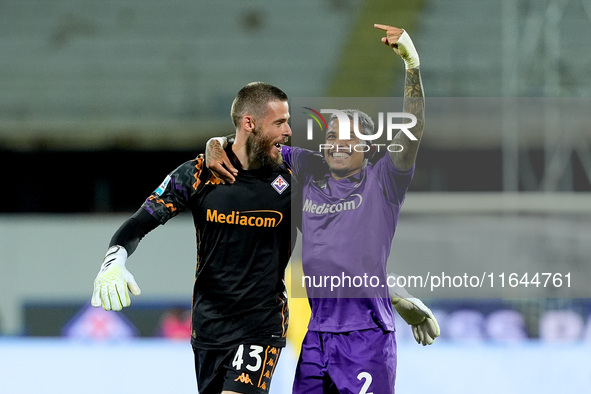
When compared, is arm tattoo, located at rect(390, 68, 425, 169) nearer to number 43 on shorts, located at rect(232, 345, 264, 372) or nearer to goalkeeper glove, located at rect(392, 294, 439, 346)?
goalkeeper glove, located at rect(392, 294, 439, 346)

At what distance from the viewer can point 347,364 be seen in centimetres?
367

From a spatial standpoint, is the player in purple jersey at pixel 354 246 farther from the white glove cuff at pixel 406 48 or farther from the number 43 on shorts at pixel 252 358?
the number 43 on shorts at pixel 252 358

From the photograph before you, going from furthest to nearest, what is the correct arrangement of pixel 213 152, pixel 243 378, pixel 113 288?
pixel 213 152
pixel 243 378
pixel 113 288

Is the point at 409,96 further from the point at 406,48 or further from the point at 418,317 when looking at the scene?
the point at 418,317

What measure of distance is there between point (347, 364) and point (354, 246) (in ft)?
1.77

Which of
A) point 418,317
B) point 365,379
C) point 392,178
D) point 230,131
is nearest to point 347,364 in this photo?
point 365,379

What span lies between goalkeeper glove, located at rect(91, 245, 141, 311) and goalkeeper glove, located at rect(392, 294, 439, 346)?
1238 mm

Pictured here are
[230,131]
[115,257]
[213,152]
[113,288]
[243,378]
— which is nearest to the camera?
[113,288]

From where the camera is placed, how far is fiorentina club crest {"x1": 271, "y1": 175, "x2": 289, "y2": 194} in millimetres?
3924

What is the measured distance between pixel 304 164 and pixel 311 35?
11.1 metres

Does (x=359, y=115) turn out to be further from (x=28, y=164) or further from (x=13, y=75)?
(x=13, y=75)

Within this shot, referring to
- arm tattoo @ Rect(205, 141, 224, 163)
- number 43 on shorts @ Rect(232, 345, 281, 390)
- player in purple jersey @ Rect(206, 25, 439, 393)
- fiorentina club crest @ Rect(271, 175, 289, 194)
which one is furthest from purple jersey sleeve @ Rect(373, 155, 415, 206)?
number 43 on shorts @ Rect(232, 345, 281, 390)

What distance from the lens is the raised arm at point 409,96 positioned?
364cm

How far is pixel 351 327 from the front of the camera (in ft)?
12.1
